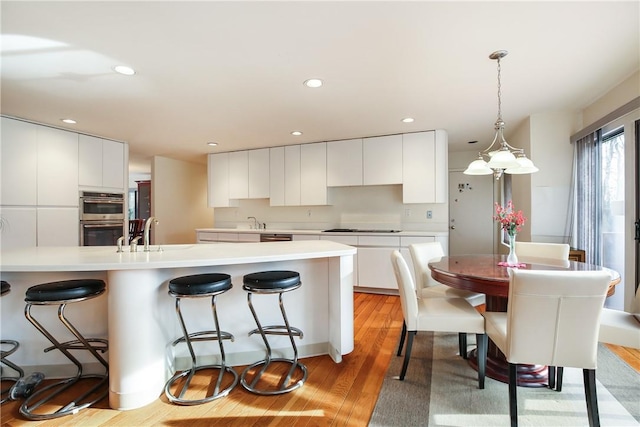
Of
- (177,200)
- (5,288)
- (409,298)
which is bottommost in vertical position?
(409,298)

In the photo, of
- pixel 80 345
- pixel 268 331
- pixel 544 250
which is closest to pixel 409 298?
pixel 268 331

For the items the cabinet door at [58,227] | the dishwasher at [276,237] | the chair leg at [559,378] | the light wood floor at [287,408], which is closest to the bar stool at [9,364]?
the light wood floor at [287,408]

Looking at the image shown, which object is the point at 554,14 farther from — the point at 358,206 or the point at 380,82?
the point at 358,206

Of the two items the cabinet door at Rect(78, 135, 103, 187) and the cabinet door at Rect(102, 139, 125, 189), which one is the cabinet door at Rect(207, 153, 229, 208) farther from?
the cabinet door at Rect(78, 135, 103, 187)

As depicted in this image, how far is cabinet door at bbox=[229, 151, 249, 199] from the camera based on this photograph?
17.5 feet

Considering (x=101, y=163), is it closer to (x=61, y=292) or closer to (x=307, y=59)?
(x=61, y=292)

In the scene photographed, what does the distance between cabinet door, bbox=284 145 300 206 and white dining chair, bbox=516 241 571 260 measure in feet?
10.3

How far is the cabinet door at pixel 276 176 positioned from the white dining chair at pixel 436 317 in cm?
324

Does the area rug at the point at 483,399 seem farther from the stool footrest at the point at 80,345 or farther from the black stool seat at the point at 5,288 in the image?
the black stool seat at the point at 5,288

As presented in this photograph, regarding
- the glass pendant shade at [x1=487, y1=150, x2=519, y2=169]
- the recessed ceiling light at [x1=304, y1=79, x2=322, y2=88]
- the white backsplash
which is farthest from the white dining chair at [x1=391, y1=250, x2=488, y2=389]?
the white backsplash

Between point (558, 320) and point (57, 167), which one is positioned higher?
point (57, 167)

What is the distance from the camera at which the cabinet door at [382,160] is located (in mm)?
4316

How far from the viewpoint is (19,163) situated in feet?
11.6

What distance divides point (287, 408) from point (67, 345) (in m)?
1.48
